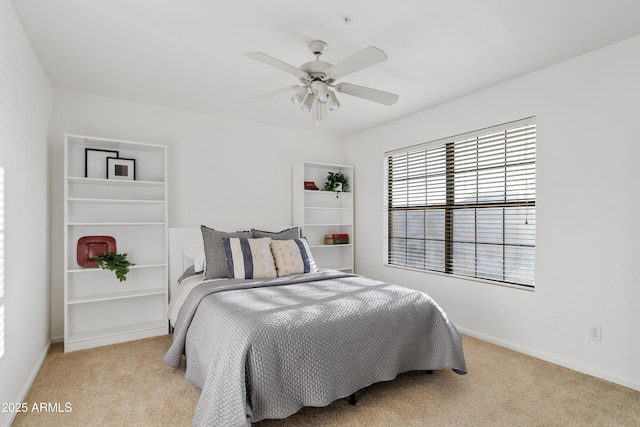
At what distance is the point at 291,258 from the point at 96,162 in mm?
2170

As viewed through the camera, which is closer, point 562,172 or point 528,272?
point 562,172

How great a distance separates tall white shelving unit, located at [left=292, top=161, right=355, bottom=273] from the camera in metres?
4.75

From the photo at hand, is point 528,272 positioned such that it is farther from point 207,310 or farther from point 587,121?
point 207,310

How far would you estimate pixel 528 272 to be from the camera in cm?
310

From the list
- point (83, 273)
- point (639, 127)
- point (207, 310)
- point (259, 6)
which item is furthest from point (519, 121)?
point (83, 273)

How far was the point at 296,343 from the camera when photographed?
1.96m

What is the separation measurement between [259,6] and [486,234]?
2.82 meters

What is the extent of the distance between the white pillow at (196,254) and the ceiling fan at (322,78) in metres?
1.66

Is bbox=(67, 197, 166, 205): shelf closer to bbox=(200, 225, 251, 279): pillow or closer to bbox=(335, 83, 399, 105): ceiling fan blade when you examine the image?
bbox=(200, 225, 251, 279): pillow

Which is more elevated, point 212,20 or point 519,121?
point 212,20

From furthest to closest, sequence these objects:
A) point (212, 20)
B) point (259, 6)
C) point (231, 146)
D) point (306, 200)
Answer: point (306, 200), point (231, 146), point (212, 20), point (259, 6)

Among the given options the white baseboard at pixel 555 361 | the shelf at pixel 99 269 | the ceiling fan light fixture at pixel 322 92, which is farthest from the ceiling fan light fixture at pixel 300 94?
the white baseboard at pixel 555 361

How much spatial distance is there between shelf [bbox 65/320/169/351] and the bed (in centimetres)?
73

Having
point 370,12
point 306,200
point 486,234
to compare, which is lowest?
point 486,234
